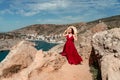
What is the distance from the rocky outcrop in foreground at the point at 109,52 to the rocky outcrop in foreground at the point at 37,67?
1725mm

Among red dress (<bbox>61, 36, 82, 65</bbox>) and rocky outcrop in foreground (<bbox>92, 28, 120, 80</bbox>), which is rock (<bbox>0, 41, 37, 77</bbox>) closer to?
red dress (<bbox>61, 36, 82, 65</bbox>)

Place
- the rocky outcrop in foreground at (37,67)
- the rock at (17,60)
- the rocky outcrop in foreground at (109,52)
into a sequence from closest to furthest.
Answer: the rocky outcrop in foreground at (109,52) → the rocky outcrop in foreground at (37,67) → the rock at (17,60)

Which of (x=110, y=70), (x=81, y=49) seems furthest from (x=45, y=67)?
(x=110, y=70)

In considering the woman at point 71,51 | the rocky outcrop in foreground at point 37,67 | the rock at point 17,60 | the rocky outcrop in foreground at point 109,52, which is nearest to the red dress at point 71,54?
the woman at point 71,51

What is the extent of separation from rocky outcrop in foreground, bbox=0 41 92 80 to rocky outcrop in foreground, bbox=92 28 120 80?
1.72 m

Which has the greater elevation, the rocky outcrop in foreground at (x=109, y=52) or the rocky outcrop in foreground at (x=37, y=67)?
the rocky outcrop in foreground at (x=109, y=52)

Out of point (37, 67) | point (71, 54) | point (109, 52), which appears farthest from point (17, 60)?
point (109, 52)

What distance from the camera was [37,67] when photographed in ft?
54.1

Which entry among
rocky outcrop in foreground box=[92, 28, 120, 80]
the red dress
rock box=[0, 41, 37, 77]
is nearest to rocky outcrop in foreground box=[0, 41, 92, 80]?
rock box=[0, 41, 37, 77]

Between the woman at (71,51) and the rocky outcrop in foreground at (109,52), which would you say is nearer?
the rocky outcrop in foreground at (109,52)

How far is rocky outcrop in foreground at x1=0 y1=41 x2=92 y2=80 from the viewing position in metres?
16.4

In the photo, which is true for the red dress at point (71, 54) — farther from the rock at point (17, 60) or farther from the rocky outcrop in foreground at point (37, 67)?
the rock at point (17, 60)

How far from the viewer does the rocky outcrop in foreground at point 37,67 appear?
1636 centimetres

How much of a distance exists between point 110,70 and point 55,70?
5.71m
